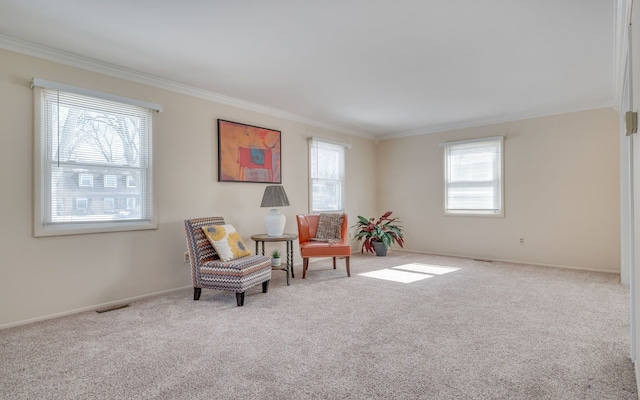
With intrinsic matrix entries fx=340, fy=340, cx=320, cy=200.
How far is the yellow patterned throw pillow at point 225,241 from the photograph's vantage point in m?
3.48

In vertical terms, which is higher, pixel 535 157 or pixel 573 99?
pixel 573 99

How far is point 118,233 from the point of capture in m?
3.41

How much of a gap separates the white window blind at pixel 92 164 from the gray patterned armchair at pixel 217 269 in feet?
1.84

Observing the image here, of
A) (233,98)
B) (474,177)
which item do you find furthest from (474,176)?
(233,98)

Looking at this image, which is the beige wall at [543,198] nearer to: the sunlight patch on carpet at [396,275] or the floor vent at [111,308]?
the sunlight patch on carpet at [396,275]

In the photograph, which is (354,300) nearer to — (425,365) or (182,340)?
(425,365)

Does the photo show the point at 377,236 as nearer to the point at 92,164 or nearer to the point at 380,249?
the point at 380,249

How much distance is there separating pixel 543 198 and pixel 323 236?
3391mm

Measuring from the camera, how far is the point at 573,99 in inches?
177

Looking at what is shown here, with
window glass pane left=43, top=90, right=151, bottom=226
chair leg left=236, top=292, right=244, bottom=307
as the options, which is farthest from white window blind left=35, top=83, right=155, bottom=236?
chair leg left=236, top=292, right=244, bottom=307

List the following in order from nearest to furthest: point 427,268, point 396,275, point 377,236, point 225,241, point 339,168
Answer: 1. point 225,241
2. point 396,275
3. point 427,268
4. point 377,236
5. point 339,168

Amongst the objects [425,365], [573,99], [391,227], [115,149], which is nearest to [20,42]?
[115,149]

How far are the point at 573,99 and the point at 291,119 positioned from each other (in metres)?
3.87

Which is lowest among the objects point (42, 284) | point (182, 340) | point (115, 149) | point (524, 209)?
point (182, 340)
